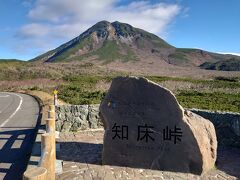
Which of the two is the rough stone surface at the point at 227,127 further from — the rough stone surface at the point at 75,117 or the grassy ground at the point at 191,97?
the grassy ground at the point at 191,97

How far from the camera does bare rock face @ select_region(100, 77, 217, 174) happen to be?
24.7 feet

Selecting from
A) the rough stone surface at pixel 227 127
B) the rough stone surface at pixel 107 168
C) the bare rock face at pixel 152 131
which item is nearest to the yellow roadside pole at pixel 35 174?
the rough stone surface at pixel 107 168

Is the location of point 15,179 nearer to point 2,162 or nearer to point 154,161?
point 2,162

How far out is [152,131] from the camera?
25.5 feet

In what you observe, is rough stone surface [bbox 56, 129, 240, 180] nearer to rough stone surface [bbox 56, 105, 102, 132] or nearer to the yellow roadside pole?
rough stone surface [bbox 56, 105, 102, 132]

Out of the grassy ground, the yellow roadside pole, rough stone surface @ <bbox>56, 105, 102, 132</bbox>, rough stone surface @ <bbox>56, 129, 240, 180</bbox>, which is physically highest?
the yellow roadside pole

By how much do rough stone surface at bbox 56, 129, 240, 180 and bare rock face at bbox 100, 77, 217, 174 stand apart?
23 centimetres

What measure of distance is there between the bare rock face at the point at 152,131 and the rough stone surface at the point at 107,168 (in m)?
0.23

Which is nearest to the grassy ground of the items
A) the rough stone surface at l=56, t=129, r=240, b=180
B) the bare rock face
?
the rough stone surface at l=56, t=129, r=240, b=180

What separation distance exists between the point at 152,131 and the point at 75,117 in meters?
4.31

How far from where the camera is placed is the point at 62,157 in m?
8.32

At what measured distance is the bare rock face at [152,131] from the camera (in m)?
7.52

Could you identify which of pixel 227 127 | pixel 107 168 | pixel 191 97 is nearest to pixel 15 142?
pixel 107 168

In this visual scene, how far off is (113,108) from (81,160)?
4.77ft
